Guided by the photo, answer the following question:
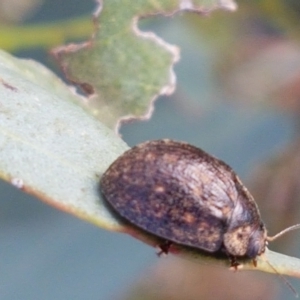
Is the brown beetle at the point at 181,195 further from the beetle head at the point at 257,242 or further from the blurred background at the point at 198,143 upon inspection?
the blurred background at the point at 198,143

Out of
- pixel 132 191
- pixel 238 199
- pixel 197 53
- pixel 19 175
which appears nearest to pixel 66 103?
pixel 132 191

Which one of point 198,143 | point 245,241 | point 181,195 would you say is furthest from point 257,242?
point 198,143

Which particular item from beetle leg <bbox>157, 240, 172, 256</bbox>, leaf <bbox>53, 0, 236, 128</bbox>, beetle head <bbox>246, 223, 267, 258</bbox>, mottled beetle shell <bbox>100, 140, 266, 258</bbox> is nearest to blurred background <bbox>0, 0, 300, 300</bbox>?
leaf <bbox>53, 0, 236, 128</bbox>

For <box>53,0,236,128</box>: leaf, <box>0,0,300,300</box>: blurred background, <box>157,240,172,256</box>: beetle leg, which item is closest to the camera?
<box>157,240,172,256</box>: beetle leg

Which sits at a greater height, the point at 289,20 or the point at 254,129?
the point at 289,20

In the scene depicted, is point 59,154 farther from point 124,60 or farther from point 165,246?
point 124,60

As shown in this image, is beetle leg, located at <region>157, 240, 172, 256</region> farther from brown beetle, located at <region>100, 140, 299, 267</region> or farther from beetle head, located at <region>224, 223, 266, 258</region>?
beetle head, located at <region>224, 223, 266, 258</region>

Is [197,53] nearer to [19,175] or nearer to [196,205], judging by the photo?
[196,205]

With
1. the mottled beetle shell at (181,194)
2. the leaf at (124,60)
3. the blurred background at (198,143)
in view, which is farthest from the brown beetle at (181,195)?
the blurred background at (198,143)
